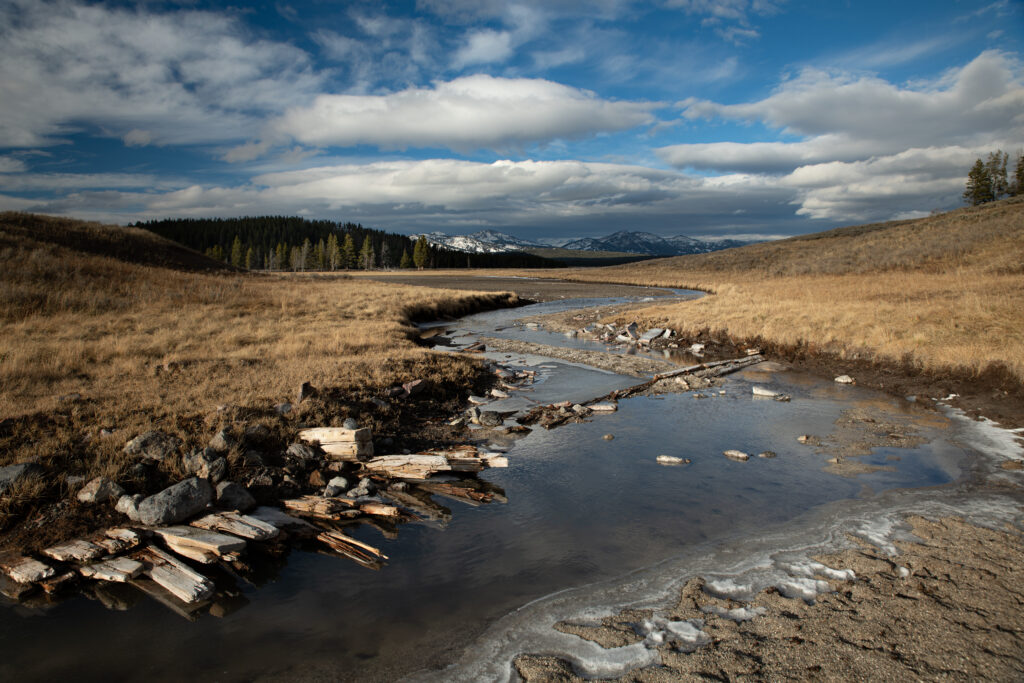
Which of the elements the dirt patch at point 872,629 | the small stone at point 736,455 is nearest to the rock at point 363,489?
the dirt patch at point 872,629

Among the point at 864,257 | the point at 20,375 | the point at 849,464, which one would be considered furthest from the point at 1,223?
the point at 864,257

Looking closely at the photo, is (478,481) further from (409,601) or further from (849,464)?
(849,464)

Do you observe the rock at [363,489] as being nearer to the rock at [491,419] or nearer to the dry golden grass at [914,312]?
the rock at [491,419]

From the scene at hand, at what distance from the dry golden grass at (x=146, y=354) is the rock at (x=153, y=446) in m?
0.28

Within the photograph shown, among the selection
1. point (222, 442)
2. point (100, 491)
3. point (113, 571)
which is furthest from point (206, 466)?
point (113, 571)

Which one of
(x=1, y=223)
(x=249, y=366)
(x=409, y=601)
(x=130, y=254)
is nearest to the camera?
(x=409, y=601)

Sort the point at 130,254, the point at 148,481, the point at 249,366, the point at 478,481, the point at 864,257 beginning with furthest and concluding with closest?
the point at 864,257 < the point at 130,254 < the point at 249,366 < the point at 478,481 < the point at 148,481

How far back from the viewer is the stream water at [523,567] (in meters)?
5.54

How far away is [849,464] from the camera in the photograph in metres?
10.8

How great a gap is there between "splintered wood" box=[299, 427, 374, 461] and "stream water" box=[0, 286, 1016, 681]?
249cm

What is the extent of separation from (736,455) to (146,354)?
57.1ft

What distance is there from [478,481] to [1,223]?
1861 inches

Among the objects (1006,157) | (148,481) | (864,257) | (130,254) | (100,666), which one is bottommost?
(100,666)

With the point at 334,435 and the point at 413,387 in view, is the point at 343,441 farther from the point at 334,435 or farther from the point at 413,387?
the point at 413,387
